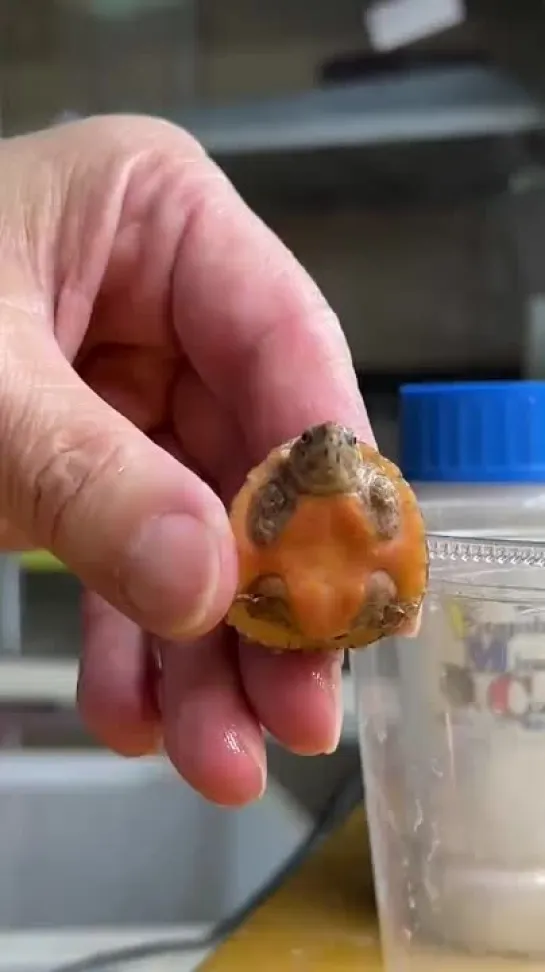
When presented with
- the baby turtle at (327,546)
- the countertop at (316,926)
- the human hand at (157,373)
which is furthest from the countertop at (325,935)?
the baby turtle at (327,546)

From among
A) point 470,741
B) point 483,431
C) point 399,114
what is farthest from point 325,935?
Result: point 399,114

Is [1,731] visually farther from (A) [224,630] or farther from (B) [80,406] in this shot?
(B) [80,406]

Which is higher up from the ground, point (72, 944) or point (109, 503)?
point (109, 503)

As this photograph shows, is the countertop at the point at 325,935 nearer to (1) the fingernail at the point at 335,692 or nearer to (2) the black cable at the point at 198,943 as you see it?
(2) the black cable at the point at 198,943

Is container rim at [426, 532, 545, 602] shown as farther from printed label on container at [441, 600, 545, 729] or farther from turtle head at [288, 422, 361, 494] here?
turtle head at [288, 422, 361, 494]

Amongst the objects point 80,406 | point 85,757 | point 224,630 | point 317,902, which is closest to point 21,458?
point 80,406

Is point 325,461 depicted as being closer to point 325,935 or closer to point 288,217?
point 325,935

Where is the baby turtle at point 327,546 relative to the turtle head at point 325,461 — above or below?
Answer: below
